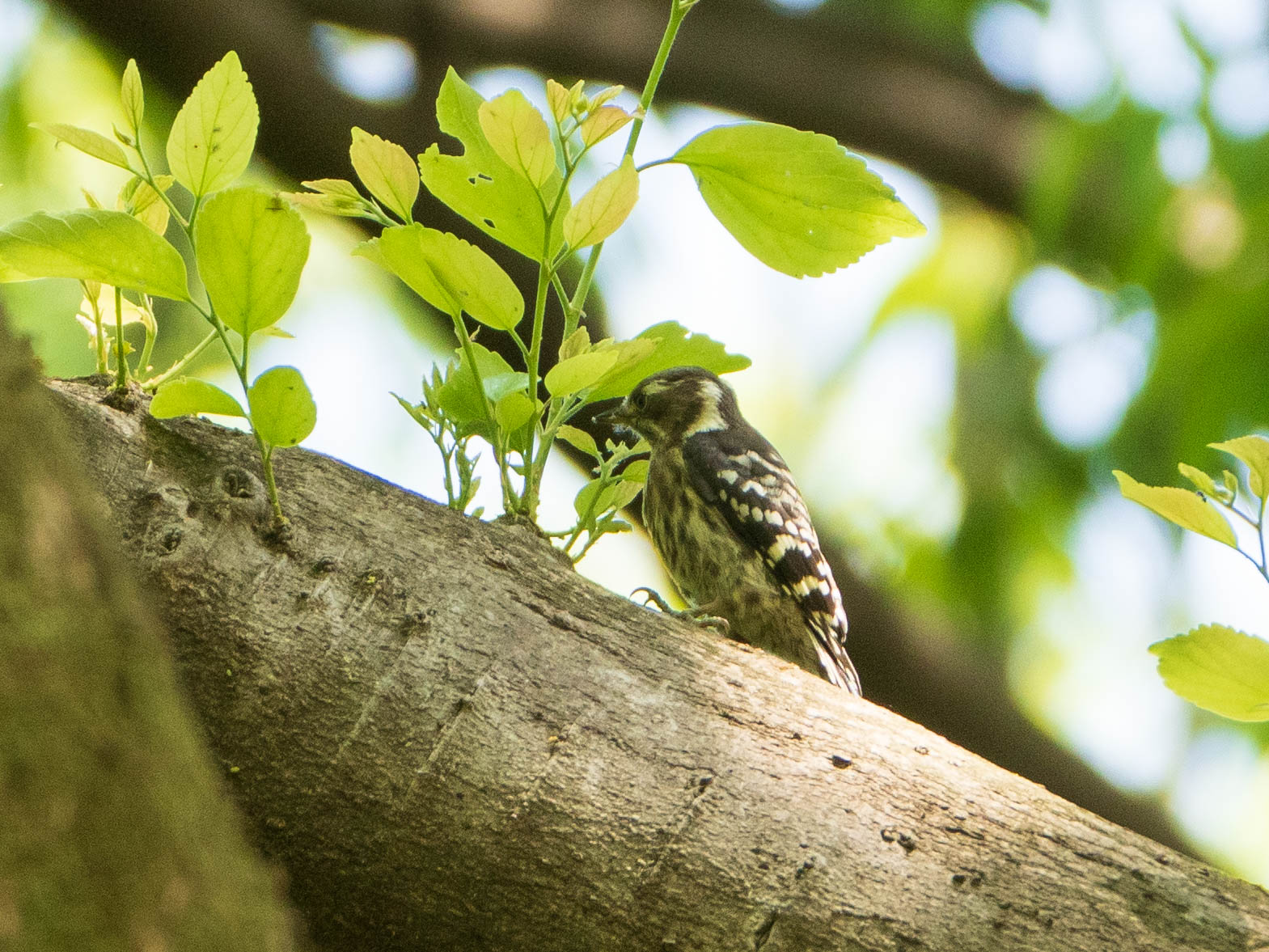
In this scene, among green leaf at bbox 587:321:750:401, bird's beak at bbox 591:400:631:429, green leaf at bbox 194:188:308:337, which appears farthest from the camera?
bird's beak at bbox 591:400:631:429

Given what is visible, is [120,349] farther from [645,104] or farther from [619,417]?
[619,417]

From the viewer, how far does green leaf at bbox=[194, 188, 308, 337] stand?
1.41 meters

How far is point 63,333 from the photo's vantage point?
12.9ft

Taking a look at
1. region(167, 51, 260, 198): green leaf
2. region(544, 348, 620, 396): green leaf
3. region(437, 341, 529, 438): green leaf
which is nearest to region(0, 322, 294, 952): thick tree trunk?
region(167, 51, 260, 198): green leaf

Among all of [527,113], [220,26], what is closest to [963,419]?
[220,26]

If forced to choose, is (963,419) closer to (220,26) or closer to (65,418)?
(220,26)

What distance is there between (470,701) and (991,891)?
0.76 meters

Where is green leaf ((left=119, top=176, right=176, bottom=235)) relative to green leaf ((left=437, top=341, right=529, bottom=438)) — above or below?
below

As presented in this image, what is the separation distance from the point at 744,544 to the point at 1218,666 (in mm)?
2047

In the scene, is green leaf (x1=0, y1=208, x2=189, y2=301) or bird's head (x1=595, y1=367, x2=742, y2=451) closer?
green leaf (x1=0, y1=208, x2=189, y2=301)

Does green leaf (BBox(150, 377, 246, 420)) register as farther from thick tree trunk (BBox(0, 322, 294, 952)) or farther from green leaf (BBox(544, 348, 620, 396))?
thick tree trunk (BBox(0, 322, 294, 952))

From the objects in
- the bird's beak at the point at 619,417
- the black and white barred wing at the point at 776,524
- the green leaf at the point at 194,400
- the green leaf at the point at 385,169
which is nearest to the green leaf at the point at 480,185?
the green leaf at the point at 385,169

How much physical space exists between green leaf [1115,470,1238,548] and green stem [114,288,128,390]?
1.42 m

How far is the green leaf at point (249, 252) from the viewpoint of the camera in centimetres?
141
